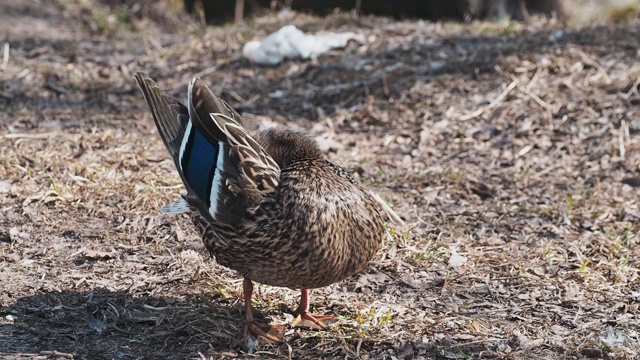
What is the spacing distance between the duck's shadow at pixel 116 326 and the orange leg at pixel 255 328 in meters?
0.07

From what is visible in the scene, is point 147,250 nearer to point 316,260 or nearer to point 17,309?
point 17,309

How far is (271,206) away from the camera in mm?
3713

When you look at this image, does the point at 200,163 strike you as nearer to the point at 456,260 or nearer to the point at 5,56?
the point at 456,260

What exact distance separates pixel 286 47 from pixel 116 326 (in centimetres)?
442

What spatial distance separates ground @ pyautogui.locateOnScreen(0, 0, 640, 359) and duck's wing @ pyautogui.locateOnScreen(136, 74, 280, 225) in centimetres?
61

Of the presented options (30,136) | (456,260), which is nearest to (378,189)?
(456,260)

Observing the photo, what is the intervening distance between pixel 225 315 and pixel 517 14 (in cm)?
752

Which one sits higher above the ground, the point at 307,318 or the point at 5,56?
the point at 5,56

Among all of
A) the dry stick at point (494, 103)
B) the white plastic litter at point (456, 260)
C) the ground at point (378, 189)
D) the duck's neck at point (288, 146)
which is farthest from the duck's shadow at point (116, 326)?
the dry stick at point (494, 103)

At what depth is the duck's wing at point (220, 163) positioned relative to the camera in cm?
376

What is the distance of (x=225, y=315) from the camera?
13.8 ft

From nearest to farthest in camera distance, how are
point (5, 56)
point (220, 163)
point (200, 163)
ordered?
point (220, 163), point (200, 163), point (5, 56)

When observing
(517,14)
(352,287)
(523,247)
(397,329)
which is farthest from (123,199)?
(517,14)

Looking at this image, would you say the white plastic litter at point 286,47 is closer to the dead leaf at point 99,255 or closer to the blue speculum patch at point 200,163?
the dead leaf at point 99,255
